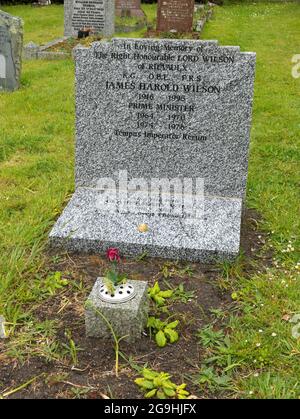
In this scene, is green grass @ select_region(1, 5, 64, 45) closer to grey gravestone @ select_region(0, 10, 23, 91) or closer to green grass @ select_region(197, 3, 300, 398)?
grey gravestone @ select_region(0, 10, 23, 91)

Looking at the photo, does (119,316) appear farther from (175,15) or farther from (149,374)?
(175,15)

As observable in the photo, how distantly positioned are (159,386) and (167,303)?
Result: 0.74 m

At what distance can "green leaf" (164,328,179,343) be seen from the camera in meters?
3.08

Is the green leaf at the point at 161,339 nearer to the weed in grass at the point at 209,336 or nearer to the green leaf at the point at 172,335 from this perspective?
the green leaf at the point at 172,335

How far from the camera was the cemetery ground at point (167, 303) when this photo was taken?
2832 mm

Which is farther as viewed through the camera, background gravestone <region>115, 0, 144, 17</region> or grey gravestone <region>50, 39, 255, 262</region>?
background gravestone <region>115, 0, 144, 17</region>

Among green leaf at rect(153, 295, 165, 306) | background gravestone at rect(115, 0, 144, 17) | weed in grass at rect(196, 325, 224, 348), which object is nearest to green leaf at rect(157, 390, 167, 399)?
weed in grass at rect(196, 325, 224, 348)

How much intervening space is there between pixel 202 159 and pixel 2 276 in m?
1.76

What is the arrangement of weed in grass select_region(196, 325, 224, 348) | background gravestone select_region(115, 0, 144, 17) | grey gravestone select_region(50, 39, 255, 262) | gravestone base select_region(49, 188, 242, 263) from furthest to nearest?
background gravestone select_region(115, 0, 144, 17)
grey gravestone select_region(50, 39, 255, 262)
gravestone base select_region(49, 188, 242, 263)
weed in grass select_region(196, 325, 224, 348)

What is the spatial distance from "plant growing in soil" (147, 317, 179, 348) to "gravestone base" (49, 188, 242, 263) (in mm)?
768

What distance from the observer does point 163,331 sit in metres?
3.13

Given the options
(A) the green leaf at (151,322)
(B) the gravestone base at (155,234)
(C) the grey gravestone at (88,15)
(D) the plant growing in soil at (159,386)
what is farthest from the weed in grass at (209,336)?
(C) the grey gravestone at (88,15)

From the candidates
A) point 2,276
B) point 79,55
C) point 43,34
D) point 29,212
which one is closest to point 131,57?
point 79,55

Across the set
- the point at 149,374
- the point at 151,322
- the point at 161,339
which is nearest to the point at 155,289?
the point at 151,322
